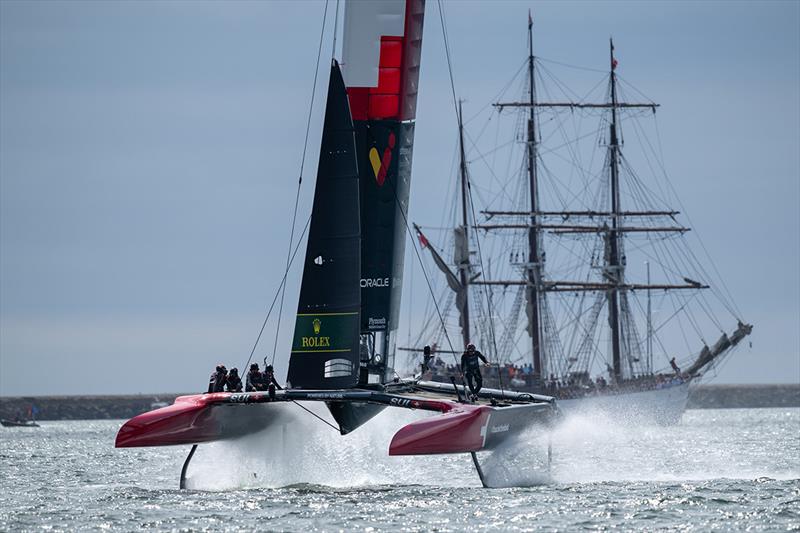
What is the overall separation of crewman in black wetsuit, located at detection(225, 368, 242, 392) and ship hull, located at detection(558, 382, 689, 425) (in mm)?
50754

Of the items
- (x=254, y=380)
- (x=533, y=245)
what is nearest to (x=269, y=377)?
(x=254, y=380)

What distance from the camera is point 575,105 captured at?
82.1m

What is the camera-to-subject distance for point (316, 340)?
26844 mm

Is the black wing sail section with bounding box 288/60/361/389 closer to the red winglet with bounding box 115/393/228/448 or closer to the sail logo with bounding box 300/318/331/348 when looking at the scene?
the sail logo with bounding box 300/318/331/348

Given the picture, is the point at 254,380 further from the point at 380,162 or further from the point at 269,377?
the point at 380,162

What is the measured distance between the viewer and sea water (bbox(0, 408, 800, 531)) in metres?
21.4

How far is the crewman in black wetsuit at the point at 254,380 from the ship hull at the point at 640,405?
2005 inches

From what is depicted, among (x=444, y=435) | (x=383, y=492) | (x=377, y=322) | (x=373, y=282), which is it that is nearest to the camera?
(x=444, y=435)

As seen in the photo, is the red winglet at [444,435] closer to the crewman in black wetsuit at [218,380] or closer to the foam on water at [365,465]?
the foam on water at [365,465]

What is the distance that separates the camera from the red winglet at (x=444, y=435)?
24172mm

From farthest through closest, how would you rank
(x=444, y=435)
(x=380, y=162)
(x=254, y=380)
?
(x=380, y=162), (x=254, y=380), (x=444, y=435)

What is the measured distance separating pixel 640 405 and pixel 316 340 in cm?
6122

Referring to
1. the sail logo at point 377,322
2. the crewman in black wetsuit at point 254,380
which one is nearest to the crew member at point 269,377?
the crewman in black wetsuit at point 254,380

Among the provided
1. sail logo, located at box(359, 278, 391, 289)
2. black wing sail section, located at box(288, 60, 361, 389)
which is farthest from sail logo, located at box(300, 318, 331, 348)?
sail logo, located at box(359, 278, 391, 289)
